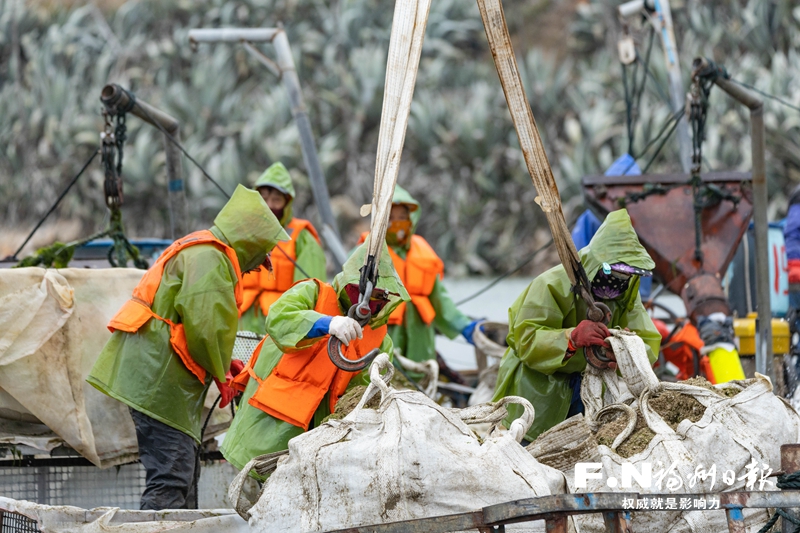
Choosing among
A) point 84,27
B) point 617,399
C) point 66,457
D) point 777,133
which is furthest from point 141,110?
point 84,27

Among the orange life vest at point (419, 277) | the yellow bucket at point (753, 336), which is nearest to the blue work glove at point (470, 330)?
the orange life vest at point (419, 277)

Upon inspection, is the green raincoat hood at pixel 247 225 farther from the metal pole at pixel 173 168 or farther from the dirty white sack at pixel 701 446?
the metal pole at pixel 173 168

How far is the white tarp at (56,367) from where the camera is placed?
15.9ft

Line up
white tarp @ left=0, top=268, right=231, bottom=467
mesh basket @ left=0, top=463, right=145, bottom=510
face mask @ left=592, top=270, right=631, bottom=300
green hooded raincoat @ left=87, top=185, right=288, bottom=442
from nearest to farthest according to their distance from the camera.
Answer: green hooded raincoat @ left=87, top=185, right=288, bottom=442
face mask @ left=592, top=270, right=631, bottom=300
white tarp @ left=0, top=268, right=231, bottom=467
mesh basket @ left=0, top=463, right=145, bottom=510

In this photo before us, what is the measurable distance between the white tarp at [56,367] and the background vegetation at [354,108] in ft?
41.3

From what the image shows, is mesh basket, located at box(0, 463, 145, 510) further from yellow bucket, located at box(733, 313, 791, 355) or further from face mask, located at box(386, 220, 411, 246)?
yellow bucket, located at box(733, 313, 791, 355)

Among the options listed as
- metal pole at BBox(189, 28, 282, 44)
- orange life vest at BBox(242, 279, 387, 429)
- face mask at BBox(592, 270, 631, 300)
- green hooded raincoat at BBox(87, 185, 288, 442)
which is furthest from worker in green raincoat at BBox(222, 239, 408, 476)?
metal pole at BBox(189, 28, 282, 44)

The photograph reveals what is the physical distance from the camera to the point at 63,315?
16.4ft

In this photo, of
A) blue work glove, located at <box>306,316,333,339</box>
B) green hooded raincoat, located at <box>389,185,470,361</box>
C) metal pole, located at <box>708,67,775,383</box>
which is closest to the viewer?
blue work glove, located at <box>306,316,333,339</box>

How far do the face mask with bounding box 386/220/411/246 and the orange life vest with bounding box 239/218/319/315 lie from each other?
1.85 ft

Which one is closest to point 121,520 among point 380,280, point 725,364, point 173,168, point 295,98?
point 380,280

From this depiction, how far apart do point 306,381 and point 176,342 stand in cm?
62

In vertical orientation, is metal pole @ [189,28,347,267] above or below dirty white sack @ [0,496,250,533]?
above

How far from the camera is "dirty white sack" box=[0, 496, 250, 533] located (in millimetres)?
3688
